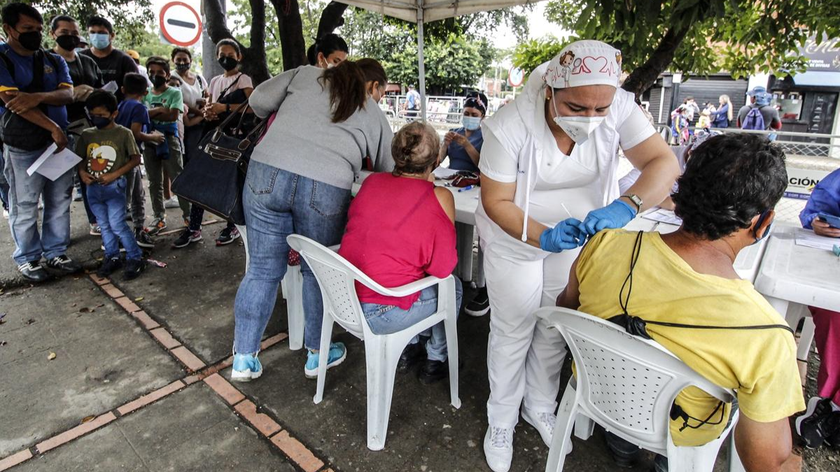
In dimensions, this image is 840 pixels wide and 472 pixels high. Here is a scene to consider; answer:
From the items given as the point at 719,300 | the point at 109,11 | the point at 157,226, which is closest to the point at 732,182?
the point at 719,300

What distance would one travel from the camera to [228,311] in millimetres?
3305

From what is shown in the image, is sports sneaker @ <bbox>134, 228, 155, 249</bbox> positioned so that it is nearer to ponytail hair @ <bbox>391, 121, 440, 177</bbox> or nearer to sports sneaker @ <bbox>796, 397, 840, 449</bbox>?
ponytail hair @ <bbox>391, 121, 440, 177</bbox>

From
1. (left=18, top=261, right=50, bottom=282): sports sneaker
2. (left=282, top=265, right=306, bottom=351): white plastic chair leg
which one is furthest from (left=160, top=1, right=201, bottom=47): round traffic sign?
(left=282, top=265, right=306, bottom=351): white plastic chair leg

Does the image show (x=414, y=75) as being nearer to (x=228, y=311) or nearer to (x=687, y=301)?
(x=228, y=311)

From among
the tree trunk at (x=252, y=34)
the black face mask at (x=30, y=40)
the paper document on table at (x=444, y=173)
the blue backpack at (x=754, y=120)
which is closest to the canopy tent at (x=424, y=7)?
the paper document on table at (x=444, y=173)

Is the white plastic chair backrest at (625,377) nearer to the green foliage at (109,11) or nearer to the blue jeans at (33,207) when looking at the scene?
the blue jeans at (33,207)

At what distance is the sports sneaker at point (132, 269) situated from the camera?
3.76 m

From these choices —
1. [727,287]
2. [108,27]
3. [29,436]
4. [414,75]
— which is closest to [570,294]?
[727,287]

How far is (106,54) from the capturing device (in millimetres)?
4789

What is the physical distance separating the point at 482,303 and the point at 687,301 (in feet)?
7.33

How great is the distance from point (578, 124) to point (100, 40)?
4.89m

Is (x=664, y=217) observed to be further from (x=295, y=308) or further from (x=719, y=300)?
(x=295, y=308)

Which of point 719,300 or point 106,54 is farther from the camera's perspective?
point 106,54

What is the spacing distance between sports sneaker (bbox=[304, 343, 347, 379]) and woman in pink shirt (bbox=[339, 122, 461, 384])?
2.14ft
